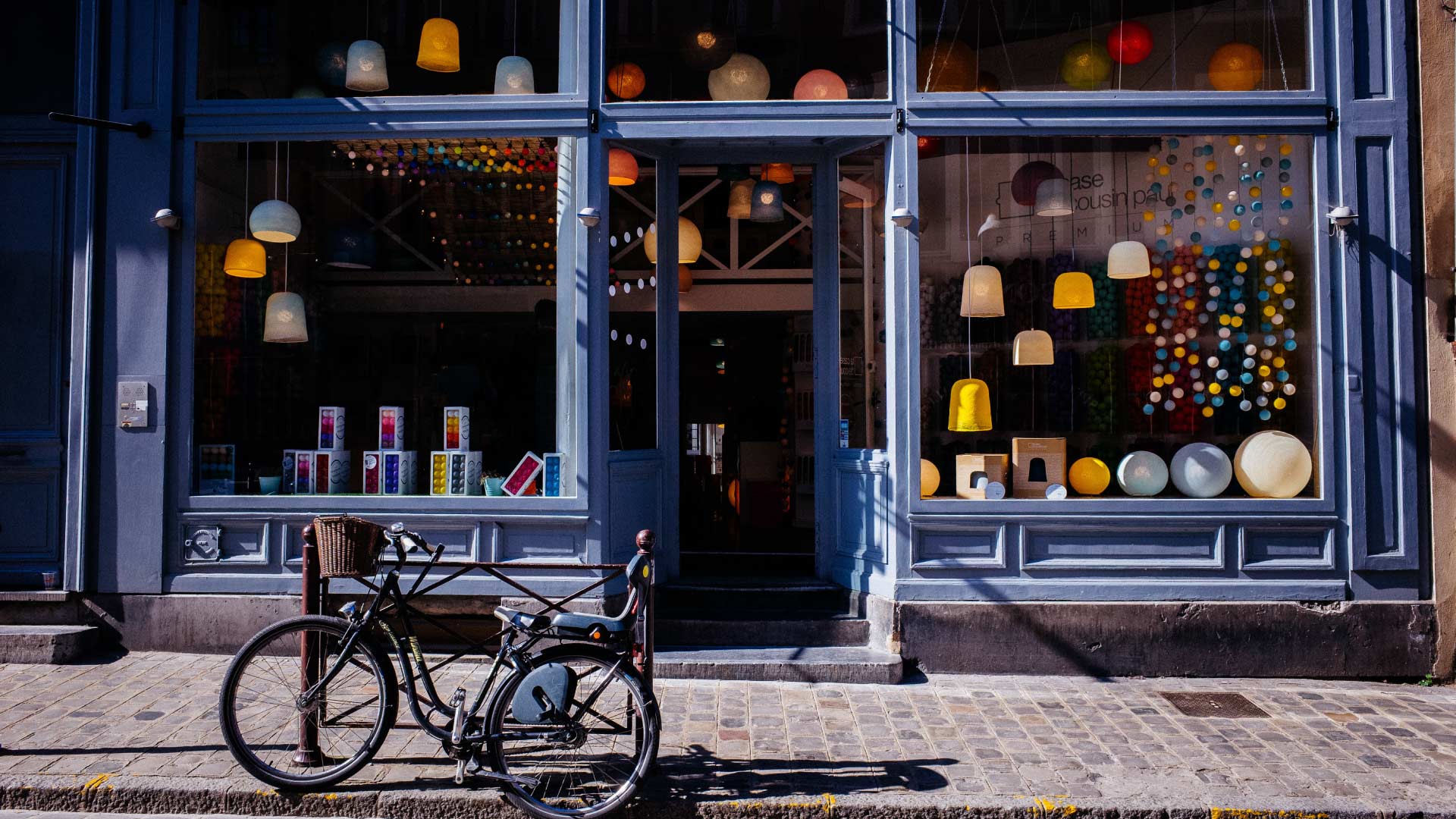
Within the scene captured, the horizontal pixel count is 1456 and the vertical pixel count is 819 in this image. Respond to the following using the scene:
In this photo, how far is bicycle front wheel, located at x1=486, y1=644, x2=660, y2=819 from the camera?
4348mm

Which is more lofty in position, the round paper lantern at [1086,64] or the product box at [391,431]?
the round paper lantern at [1086,64]

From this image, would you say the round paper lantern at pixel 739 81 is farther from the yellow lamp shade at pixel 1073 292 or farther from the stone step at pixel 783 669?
the stone step at pixel 783 669

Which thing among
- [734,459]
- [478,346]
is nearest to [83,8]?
[478,346]

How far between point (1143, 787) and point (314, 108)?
6983 mm

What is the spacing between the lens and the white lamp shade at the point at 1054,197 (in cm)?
720

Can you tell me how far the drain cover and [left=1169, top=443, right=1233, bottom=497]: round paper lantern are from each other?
4.74 feet

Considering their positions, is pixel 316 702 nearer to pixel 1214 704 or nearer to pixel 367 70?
pixel 367 70

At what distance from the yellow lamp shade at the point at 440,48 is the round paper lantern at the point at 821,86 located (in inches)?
103

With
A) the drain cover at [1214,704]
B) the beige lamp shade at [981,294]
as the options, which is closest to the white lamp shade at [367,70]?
the beige lamp shade at [981,294]

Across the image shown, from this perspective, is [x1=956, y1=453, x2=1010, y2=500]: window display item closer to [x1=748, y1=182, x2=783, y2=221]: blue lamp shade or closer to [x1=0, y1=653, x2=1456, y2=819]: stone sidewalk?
[x1=0, y1=653, x2=1456, y2=819]: stone sidewalk

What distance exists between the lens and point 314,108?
716 cm

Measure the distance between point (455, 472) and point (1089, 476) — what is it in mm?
4690

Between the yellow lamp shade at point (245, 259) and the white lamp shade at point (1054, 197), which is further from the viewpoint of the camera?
the yellow lamp shade at point (245, 259)

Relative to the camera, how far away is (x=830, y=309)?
756 cm
